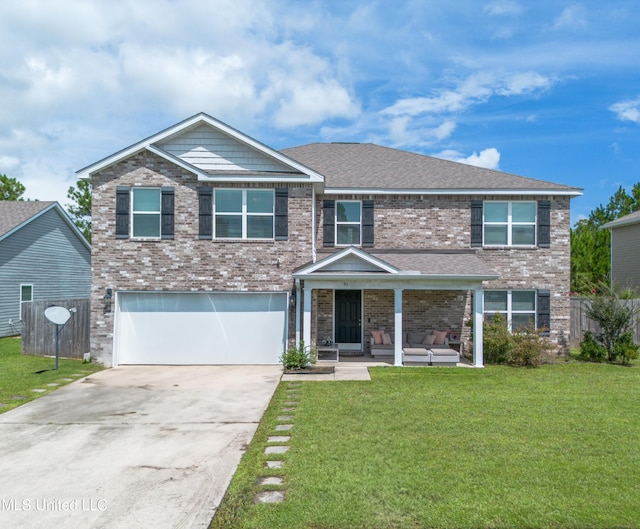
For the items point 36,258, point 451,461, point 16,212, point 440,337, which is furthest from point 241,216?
point 16,212

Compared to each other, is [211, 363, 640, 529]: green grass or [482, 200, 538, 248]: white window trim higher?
[482, 200, 538, 248]: white window trim

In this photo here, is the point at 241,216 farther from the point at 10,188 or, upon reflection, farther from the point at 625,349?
the point at 10,188

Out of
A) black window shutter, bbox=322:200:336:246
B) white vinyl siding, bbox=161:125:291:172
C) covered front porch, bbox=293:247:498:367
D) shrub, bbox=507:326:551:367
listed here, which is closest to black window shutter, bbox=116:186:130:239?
white vinyl siding, bbox=161:125:291:172

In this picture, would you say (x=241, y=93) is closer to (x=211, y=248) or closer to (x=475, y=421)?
(x=211, y=248)

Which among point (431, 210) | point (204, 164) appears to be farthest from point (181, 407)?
point (431, 210)

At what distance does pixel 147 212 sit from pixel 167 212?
2.04ft

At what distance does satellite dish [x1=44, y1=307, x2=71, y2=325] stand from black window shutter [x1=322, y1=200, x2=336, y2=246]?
8051mm

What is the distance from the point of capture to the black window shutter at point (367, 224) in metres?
17.1

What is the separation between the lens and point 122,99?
705 inches

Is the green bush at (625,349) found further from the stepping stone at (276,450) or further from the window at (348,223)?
the stepping stone at (276,450)

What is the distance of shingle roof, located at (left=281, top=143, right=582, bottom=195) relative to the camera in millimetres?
16891

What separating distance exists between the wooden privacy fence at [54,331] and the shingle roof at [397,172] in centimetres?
873

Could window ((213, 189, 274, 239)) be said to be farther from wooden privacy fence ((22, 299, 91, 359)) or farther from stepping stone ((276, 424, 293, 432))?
stepping stone ((276, 424, 293, 432))

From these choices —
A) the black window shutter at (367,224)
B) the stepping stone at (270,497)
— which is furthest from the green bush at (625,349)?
the stepping stone at (270,497)
